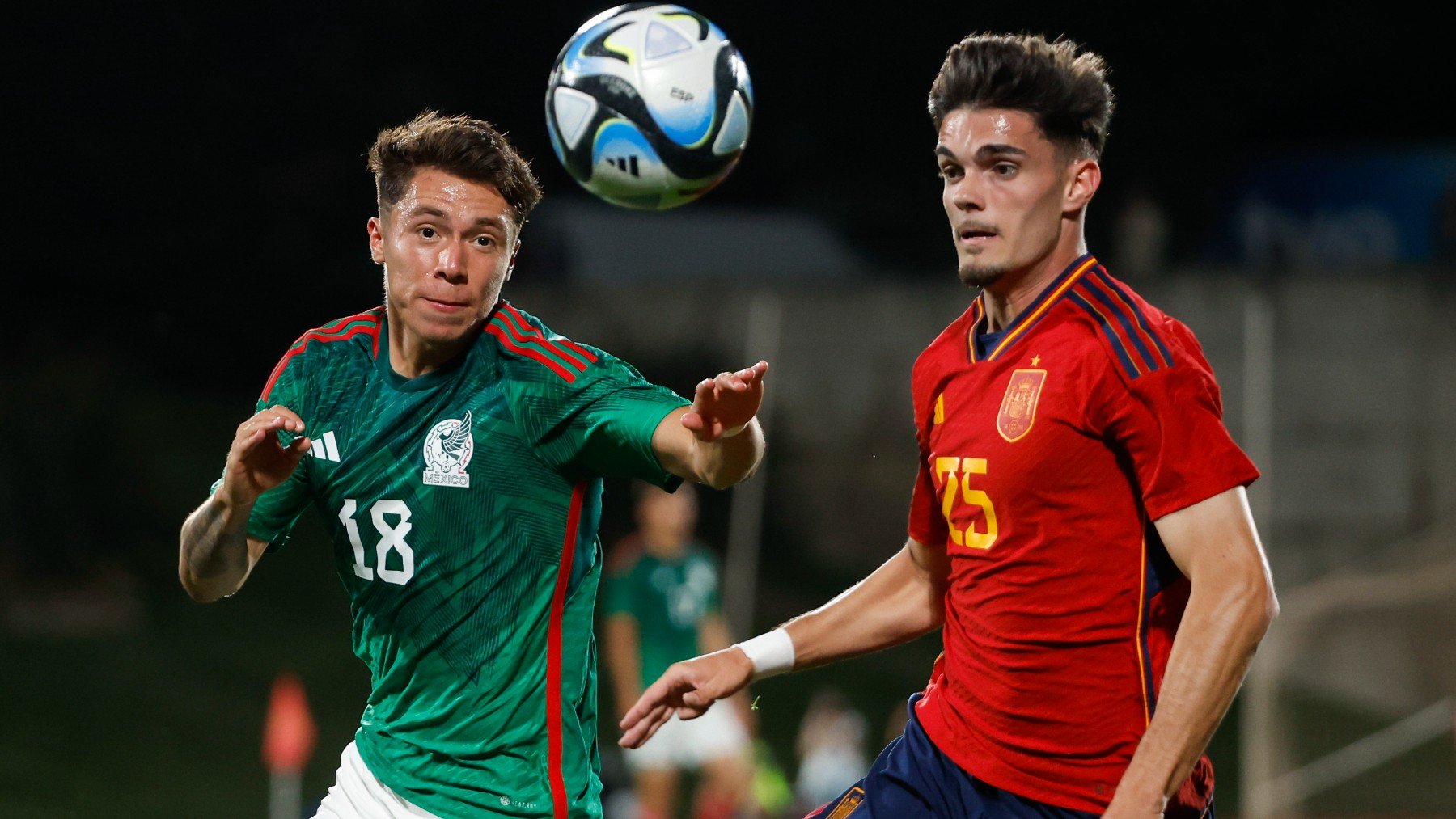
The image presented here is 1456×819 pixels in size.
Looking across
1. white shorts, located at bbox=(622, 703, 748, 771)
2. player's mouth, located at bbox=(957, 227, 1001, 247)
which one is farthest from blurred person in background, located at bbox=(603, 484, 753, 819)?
player's mouth, located at bbox=(957, 227, 1001, 247)

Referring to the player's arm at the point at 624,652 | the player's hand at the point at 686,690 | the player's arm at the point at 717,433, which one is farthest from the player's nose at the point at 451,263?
the player's arm at the point at 624,652

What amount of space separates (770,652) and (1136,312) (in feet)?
3.03

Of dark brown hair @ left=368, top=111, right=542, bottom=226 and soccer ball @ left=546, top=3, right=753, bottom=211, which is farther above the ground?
soccer ball @ left=546, top=3, right=753, bottom=211

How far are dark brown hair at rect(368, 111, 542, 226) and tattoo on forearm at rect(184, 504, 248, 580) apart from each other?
67 cm

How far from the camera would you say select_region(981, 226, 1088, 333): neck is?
2590 millimetres

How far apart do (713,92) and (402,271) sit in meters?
0.84

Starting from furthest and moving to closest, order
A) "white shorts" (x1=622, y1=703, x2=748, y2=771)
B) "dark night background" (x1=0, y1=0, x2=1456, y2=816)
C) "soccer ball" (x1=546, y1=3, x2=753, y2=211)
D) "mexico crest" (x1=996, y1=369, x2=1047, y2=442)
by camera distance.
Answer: "dark night background" (x1=0, y1=0, x2=1456, y2=816)
"white shorts" (x1=622, y1=703, x2=748, y2=771)
"soccer ball" (x1=546, y1=3, x2=753, y2=211)
"mexico crest" (x1=996, y1=369, x2=1047, y2=442)

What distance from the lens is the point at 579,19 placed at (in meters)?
11.7

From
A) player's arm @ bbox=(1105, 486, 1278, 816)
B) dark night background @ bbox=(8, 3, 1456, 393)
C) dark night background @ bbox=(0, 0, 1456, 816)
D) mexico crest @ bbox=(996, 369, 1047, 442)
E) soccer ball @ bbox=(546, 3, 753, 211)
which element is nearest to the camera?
player's arm @ bbox=(1105, 486, 1278, 816)

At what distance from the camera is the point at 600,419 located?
105 inches

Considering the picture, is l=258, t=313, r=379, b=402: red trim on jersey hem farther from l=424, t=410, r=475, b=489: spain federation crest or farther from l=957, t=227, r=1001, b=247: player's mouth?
l=957, t=227, r=1001, b=247: player's mouth

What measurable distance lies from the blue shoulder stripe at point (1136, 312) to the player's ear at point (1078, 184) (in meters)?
Result: 0.12

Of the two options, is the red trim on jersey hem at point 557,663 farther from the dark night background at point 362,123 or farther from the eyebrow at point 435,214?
the dark night background at point 362,123

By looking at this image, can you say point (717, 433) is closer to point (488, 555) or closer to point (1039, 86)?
point (488, 555)
